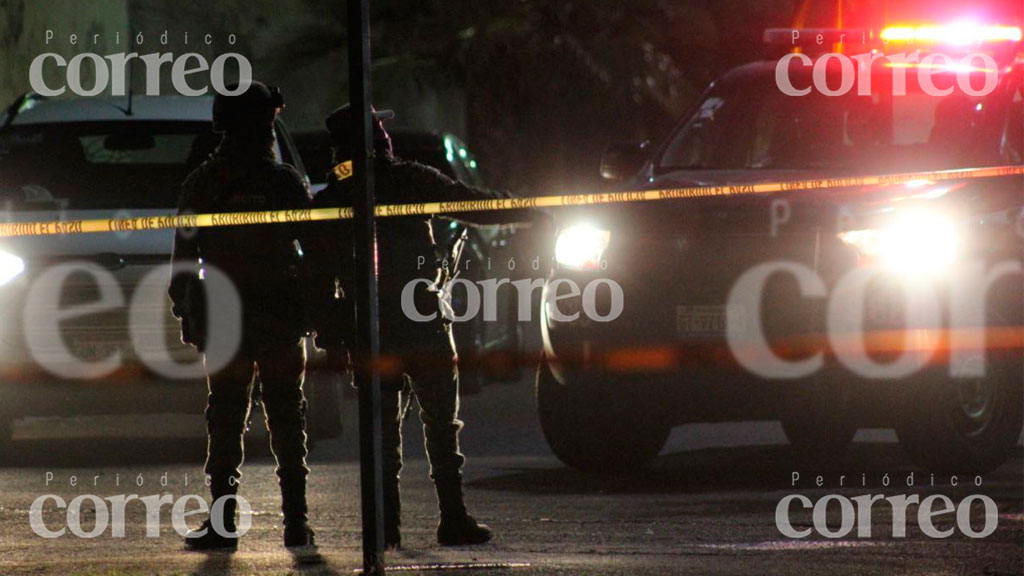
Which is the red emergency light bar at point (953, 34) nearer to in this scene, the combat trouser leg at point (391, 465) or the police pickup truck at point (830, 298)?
the police pickup truck at point (830, 298)

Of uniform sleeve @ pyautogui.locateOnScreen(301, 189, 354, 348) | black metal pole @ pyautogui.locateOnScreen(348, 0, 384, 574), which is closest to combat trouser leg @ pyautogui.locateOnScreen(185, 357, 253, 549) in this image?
uniform sleeve @ pyautogui.locateOnScreen(301, 189, 354, 348)

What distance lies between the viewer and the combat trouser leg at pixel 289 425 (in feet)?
27.1

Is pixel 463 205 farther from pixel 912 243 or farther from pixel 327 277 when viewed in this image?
pixel 912 243

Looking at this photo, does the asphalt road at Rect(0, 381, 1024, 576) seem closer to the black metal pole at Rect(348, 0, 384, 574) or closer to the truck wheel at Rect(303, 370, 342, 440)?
the truck wheel at Rect(303, 370, 342, 440)

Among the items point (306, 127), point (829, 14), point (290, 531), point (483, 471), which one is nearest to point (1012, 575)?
point (290, 531)

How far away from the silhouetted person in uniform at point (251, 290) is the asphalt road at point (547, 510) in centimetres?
28

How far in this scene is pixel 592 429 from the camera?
34.7ft

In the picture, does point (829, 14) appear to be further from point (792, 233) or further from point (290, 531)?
point (290, 531)

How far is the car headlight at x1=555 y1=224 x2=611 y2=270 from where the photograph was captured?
10.1m

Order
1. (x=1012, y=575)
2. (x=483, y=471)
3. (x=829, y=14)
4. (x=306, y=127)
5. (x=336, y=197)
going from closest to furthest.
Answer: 1. (x=1012, y=575)
2. (x=336, y=197)
3. (x=483, y=471)
4. (x=829, y=14)
5. (x=306, y=127)

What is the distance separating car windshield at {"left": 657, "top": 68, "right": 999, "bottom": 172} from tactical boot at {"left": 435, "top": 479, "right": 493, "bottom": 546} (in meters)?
3.18

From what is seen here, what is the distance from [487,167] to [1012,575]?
16795mm

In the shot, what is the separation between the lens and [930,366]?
9930 mm

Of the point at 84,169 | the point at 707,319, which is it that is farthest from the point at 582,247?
the point at 84,169
